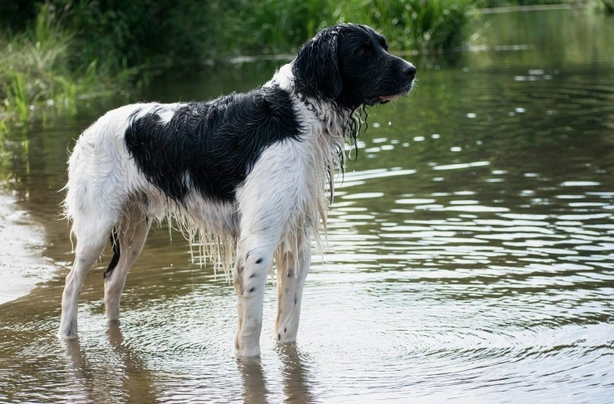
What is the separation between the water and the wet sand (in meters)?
0.10

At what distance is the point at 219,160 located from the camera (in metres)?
5.77

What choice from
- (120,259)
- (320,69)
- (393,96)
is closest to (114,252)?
(120,259)

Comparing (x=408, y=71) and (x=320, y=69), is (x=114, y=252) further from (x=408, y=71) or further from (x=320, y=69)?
(x=408, y=71)

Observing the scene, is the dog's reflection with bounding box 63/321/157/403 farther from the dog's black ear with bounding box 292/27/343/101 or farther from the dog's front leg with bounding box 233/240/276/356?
the dog's black ear with bounding box 292/27/343/101

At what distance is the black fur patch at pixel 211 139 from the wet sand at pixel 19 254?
70.5 inches

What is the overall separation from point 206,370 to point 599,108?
9.73m

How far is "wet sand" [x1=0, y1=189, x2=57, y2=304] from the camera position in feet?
24.5

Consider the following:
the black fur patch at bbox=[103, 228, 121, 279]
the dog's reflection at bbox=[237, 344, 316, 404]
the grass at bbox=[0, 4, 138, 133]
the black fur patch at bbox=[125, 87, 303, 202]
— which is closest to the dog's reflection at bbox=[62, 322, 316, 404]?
the dog's reflection at bbox=[237, 344, 316, 404]

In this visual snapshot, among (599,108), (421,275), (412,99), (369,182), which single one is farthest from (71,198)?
(412,99)

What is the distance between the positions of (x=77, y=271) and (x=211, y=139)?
1.20m

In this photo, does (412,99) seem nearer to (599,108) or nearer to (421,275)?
(599,108)

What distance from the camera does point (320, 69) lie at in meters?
5.54

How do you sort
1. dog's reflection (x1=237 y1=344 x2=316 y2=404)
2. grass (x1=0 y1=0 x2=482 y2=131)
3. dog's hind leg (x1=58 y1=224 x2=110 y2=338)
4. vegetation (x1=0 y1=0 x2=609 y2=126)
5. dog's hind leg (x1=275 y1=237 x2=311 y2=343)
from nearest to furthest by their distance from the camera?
dog's reflection (x1=237 y1=344 x2=316 y2=404)
dog's hind leg (x1=275 y1=237 x2=311 y2=343)
dog's hind leg (x1=58 y1=224 x2=110 y2=338)
vegetation (x1=0 y1=0 x2=609 y2=126)
grass (x1=0 y1=0 x2=482 y2=131)

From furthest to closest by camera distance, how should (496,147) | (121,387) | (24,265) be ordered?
(496,147), (24,265), (121,387)
